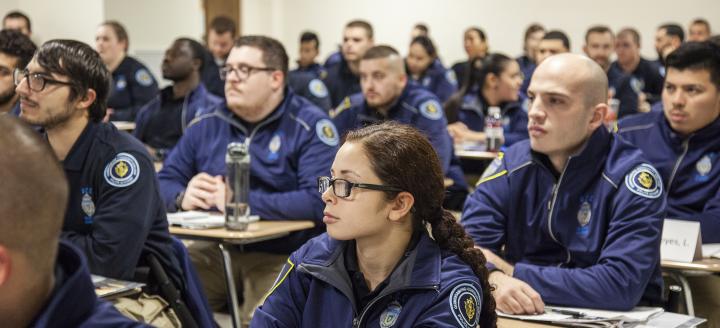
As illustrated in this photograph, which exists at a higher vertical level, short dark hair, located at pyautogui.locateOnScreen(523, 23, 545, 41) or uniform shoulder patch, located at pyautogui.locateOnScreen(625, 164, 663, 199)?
short dark hair, located at pyautogui.locateOnScreen(523, 23, 545, 41)

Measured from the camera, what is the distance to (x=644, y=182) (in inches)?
111

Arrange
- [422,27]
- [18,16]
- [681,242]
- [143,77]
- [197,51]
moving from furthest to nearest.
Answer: [422,27]
[18,16]
[143,77]
[197,51]
[681,242]

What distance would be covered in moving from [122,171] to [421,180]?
120 centimetres

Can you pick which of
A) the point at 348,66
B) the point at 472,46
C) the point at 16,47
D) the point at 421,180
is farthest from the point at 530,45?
the point at 421,180

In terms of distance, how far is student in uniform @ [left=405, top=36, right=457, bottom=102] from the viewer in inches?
366

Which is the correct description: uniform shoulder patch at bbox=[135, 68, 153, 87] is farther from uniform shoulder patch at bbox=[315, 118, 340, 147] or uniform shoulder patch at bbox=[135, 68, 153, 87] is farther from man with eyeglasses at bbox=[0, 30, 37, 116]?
uniform shoulder patch at bbox=[315, 118, 340, 147]

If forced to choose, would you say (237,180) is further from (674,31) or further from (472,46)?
(472,46)

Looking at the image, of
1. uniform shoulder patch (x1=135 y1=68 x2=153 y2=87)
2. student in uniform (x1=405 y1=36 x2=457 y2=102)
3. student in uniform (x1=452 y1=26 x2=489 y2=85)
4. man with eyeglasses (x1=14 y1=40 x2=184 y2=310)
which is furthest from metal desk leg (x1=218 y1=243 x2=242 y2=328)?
student in uniform (x1=452 y1=26 x2=489 y2=85)

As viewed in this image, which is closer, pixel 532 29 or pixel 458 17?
pixel 532 29

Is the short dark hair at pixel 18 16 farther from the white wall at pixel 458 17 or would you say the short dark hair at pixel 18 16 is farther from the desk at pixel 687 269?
the desk at pixel 687 269

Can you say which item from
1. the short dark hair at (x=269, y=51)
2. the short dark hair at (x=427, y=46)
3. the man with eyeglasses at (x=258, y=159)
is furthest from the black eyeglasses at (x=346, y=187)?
the short dark hair at (x=427, y=46)

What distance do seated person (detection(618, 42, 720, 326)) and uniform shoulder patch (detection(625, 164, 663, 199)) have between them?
0.84 metres

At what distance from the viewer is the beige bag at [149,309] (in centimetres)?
267

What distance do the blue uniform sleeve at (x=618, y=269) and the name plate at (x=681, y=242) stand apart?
1.03 ft
